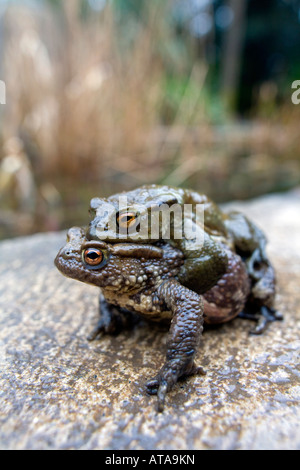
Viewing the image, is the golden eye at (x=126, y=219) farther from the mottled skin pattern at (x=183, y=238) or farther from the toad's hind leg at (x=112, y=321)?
the toad's hind leg at (x=112, y=321)

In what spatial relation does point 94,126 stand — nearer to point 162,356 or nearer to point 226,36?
point 162,356

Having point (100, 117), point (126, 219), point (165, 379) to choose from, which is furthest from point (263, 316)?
point (100, 117)

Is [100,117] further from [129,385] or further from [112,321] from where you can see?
[129,385]

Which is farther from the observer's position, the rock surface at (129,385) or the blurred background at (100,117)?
the blurred background at (100,117)

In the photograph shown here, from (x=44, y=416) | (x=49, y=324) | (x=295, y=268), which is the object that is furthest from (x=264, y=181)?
(x=44, y=416)

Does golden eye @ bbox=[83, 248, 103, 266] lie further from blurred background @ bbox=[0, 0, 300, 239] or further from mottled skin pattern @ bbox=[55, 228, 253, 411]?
blurred background @ bbox=[0, 0, 300, 239]

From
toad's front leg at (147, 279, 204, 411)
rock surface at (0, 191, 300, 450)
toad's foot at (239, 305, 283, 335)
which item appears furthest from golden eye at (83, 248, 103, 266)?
toad's foot at (239, 305, 283, 335)

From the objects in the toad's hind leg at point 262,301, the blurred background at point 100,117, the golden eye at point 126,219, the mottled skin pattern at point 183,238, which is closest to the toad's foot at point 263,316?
the toad's hind leg at point 262,301
